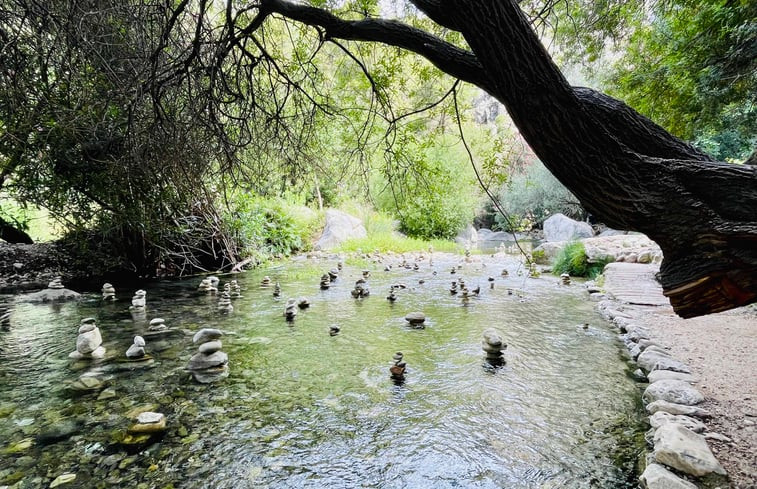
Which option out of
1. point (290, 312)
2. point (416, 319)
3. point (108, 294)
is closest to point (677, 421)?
point (416, 319)

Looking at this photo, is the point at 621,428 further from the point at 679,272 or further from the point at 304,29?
the point at 304,29

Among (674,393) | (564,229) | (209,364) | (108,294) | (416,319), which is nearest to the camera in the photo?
(674,393)

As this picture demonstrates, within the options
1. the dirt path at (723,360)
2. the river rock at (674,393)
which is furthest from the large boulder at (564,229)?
the river rock at (674,393)

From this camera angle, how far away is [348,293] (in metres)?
6.36

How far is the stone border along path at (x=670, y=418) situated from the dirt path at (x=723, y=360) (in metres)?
0.07

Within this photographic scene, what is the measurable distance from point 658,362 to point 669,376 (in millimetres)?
239

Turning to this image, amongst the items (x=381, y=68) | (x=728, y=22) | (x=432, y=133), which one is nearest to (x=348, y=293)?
(x=432, y=133)

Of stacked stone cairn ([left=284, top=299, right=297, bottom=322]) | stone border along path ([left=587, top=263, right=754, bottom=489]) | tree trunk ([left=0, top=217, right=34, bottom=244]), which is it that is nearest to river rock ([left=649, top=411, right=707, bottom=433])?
stone border along path ([left=587, top=263, right=754, bottom=489])

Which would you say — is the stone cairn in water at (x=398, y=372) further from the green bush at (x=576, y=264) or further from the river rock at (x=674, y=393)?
the green bush at (x=576, y=264)

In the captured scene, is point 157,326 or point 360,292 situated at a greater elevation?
point 360,292

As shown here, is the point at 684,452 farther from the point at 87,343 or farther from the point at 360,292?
the point at 360,292

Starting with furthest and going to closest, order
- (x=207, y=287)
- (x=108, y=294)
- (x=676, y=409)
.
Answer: (x=207, y=287)
(x=108, y=294)
(x=676, y=409)

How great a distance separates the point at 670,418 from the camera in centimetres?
229

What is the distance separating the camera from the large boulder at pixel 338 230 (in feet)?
42.8
